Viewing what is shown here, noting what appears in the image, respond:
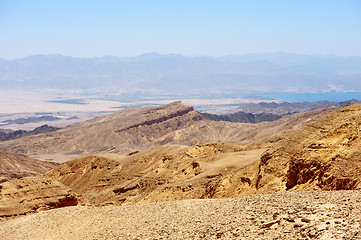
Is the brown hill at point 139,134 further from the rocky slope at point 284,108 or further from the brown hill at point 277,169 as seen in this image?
the rocky slope at point 284,108

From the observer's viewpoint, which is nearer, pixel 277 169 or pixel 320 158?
pixel 320 158

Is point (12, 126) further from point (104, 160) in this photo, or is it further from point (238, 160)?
point (238, 160)

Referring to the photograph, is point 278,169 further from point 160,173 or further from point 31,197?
point 160,173

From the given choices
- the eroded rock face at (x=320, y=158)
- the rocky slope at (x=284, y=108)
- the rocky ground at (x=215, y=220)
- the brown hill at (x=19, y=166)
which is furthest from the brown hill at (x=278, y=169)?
the rocky slope at (x=284, y=108)

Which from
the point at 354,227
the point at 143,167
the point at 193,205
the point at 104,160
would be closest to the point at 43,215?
the point at 193,205

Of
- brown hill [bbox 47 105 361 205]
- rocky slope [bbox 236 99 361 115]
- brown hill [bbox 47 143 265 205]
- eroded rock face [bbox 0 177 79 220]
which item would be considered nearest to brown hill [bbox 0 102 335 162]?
brown hill [bbox 47 143 265 205]

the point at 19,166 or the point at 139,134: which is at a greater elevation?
the point at 139,134

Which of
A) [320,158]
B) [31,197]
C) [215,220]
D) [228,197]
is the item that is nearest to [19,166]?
[31,197]
